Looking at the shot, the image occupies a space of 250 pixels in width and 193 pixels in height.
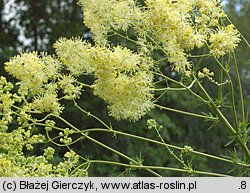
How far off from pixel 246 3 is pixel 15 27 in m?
1.30

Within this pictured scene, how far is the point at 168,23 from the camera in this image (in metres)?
0.78

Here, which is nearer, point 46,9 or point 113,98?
point 113,98

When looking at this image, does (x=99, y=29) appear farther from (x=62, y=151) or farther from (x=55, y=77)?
(x=62, y=151)

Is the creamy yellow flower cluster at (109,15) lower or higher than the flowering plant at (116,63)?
higher

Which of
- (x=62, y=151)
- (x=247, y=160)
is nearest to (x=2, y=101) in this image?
(x=247, y=160)

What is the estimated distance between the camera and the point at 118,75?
2.51 ft

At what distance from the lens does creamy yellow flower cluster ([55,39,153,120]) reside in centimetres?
75

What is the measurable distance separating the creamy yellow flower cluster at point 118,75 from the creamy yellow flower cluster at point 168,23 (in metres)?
0.04

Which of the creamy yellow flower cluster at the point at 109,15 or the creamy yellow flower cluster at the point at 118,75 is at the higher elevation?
the creamy yellow flower cluster at the point at 109,15

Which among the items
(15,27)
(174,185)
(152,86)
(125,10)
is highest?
(15,27)

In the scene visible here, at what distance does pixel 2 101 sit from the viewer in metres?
0.82

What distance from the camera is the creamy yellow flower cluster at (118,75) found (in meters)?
0.75

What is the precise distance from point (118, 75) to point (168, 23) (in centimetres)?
10

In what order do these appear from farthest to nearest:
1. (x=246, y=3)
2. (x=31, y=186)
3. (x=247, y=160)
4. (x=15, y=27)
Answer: (x=246, y=3), (x=15, y=27), (x=247, y=160), (x=31, y=186)
